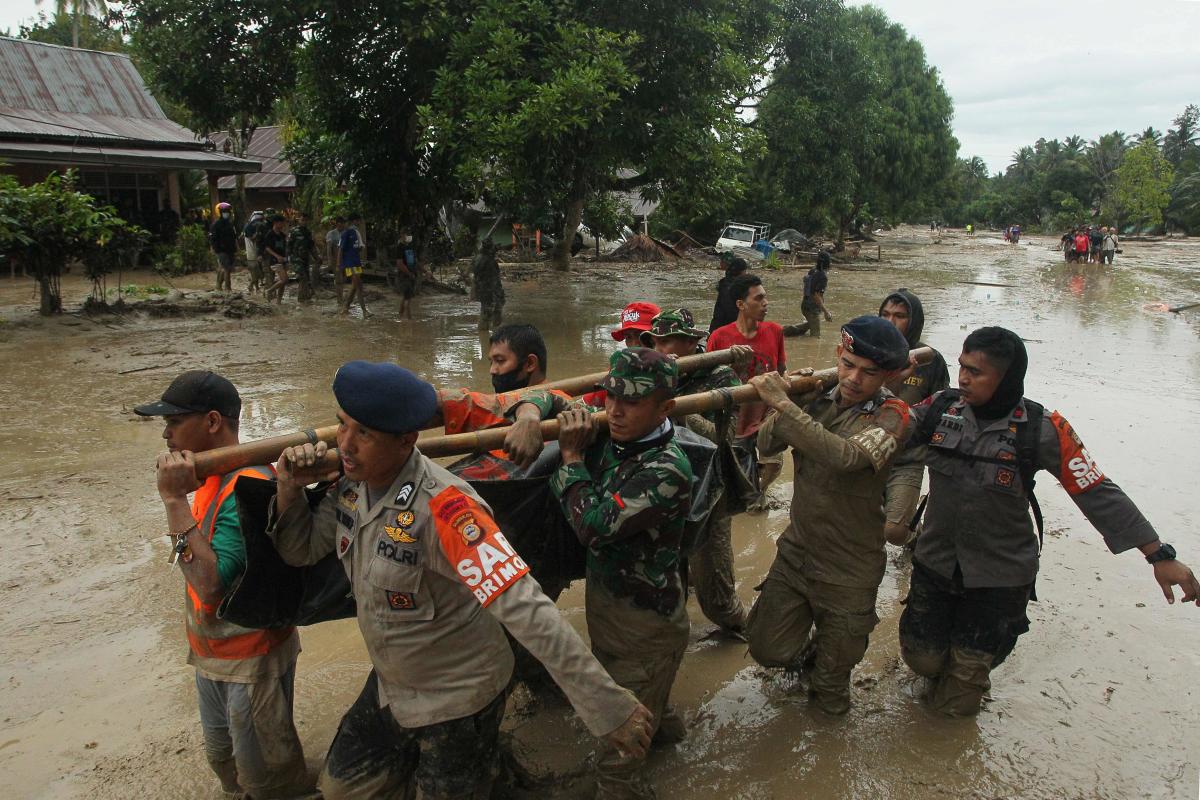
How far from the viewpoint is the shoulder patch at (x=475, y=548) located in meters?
2.12

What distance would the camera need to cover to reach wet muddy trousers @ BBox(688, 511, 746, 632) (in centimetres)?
391

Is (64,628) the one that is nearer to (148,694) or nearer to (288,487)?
(148,694)

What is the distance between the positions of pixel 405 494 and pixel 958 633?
242cm

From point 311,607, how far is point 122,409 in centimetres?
641

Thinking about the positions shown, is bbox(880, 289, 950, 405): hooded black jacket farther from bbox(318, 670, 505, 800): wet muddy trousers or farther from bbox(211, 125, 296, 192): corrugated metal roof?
bbox(211, 125, 296, 192): corrugated metal roof

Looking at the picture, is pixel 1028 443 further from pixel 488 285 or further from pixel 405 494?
pixel 488 285

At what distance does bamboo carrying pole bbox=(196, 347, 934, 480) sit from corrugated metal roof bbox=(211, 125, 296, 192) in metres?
23.0

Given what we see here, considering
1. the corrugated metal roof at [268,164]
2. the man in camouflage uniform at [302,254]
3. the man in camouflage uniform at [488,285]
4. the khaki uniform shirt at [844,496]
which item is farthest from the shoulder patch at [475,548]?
the corrugated metal roof at [268,164]

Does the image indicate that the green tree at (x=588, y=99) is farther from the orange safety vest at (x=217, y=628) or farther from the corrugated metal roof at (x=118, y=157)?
the orange safety vest at (x=217, y=628)

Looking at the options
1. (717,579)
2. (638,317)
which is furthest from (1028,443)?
(638,317)

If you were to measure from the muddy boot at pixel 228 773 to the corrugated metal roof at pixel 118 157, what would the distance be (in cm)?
1480

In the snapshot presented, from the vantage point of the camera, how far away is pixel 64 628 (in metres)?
4.09

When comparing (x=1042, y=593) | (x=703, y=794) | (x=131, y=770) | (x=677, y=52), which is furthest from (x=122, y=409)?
(x=677, y=52)

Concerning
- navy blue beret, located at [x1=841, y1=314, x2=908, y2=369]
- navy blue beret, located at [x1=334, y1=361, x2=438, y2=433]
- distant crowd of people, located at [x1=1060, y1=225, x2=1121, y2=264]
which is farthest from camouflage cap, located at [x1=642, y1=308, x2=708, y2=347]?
distant crowd of people, located at [x1=1060, y1=225, x2=1121, y2=264]
